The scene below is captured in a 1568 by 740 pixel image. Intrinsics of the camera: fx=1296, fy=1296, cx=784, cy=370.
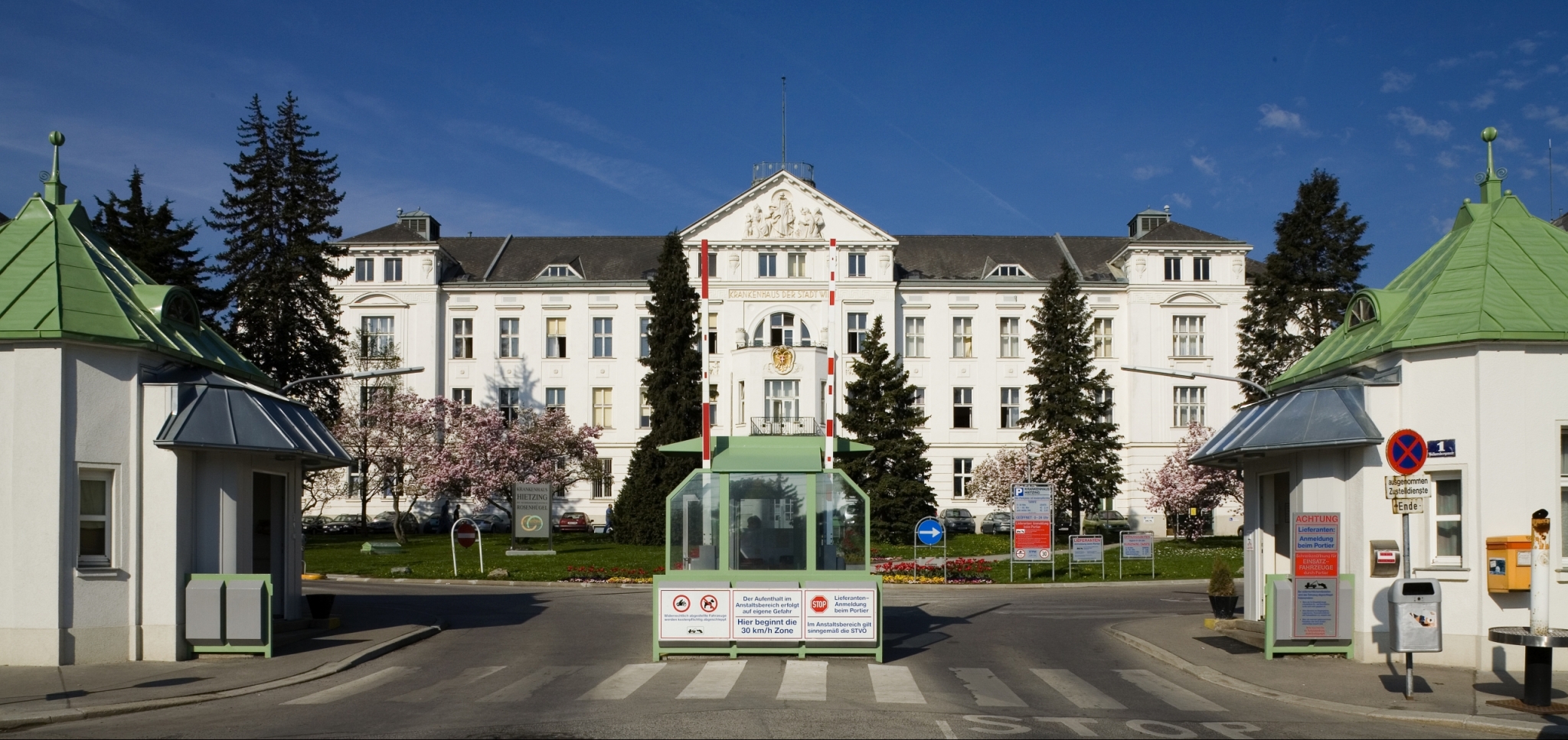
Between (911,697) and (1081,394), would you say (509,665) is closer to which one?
(911,697)

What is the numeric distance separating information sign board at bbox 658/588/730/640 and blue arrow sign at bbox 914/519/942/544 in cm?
1497

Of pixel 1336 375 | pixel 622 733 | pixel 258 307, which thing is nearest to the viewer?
pixel 622 733

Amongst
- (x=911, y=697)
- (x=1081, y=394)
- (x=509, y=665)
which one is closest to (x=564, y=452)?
(x=1081, y=394)

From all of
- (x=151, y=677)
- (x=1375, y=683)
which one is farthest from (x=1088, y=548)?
(x=151, y=677)

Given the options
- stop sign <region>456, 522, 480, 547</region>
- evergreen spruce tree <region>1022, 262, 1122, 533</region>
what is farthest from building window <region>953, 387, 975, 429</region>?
stop sign <region>456, 522, 480, 547</region>

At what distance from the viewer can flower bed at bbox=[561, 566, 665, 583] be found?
36.7 metres

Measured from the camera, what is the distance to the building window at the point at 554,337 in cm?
6981

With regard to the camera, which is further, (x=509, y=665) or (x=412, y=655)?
(x=412, y=655)

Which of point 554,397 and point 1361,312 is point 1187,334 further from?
point 1361,312

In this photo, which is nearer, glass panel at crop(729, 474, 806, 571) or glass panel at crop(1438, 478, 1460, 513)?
glass panel at crop(1438, 478, 1460, 513)

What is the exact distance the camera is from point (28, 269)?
17.3m

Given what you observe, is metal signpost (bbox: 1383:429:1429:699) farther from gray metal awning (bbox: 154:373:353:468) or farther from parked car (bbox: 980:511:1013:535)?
parked car (bbox: 980:511:1013:535)

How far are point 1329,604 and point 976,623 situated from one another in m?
7.98

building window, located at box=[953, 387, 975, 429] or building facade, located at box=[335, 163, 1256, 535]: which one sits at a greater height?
building facade, located at box=[335, 163, 1256, 535]
